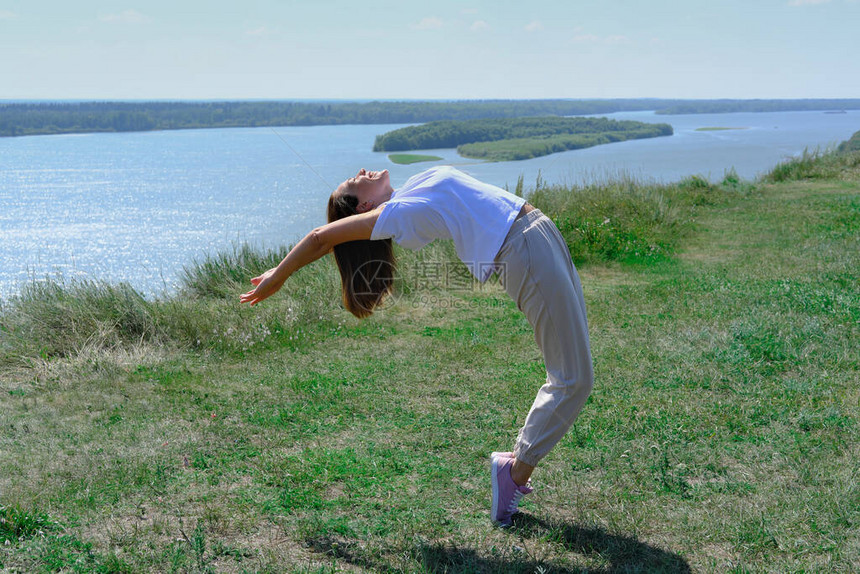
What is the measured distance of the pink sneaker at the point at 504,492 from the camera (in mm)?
3049

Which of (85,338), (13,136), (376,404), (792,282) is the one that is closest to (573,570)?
(376,404)

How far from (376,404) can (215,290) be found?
5.49m

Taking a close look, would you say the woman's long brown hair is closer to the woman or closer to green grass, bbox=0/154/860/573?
the woman

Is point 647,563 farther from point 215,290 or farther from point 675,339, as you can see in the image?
point 215,290

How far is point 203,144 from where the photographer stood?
43969 millimetres

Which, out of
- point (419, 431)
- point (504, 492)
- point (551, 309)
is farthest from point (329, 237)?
point (419, 431)

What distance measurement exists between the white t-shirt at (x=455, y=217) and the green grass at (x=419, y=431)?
1325 millimetres

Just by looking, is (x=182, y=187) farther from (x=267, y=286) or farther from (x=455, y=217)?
(x=455, y=217)

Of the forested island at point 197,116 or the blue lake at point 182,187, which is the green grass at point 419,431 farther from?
the forested island at point 197,116

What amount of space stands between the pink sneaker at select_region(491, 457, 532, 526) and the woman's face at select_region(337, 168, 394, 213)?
4.36ft

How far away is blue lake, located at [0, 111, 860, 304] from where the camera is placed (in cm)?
1265

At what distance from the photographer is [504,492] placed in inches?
120

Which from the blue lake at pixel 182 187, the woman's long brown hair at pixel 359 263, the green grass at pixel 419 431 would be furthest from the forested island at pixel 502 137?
the woman's long brown hair at pixel 359 263

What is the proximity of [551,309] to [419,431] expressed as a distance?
69.7 inches
